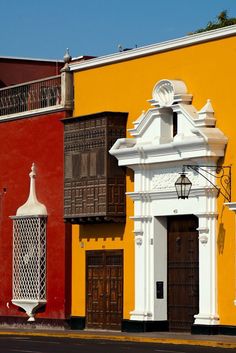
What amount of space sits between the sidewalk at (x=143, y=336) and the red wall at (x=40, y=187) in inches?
54.6

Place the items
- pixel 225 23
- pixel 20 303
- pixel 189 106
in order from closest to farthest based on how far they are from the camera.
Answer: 1. pixel 189 106
2. pixel 20 303
3. pixel 225 23

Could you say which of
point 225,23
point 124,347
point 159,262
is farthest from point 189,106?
point 225,23

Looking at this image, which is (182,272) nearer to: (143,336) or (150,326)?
(150,326)

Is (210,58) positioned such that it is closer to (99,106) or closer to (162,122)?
(162,122)

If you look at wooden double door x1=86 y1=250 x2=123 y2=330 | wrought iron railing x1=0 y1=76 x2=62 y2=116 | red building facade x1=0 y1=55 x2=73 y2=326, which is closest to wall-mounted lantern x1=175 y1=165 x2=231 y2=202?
wooden double door x1=86 y1=250 x2=123 y2=330

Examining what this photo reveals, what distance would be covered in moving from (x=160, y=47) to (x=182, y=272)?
225 inches

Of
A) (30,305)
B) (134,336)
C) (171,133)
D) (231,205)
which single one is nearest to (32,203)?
(30,305)

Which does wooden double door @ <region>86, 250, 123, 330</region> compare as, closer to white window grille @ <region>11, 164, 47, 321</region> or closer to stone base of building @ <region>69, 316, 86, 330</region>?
stone base of building @ <region>69, 316, 86, 330</region>

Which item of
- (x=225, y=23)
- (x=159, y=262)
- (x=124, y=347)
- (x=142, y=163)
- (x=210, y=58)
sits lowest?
(x=124, y=347)

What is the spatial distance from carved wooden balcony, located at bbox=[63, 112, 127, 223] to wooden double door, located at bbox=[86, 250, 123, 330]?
108 centimetres

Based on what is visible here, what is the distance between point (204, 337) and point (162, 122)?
19.4ft

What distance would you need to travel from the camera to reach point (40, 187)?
39.8 meters

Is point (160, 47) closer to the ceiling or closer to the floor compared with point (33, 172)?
closer to the ceiling

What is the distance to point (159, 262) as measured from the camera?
34969mm
